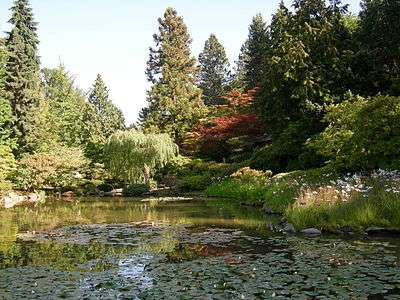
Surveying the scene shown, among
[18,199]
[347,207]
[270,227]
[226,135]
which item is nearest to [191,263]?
[270,227]

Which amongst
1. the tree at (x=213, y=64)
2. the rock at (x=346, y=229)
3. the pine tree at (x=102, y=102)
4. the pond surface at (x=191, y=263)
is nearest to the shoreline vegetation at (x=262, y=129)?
the rock at (x=346, y=229)

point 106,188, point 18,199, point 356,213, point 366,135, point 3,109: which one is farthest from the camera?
point 106,188

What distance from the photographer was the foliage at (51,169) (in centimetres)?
3356

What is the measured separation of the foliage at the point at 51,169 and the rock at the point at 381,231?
26623 millimetres

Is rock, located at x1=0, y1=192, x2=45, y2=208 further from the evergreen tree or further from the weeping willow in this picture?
the evergreen tree

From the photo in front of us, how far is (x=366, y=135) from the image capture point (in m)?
16.5

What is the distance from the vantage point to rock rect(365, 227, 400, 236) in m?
11.8

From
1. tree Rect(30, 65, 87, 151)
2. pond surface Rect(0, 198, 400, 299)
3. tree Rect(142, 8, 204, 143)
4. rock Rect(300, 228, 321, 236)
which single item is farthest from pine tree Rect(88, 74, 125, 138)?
rock Rect(300, 228, 321, 236)

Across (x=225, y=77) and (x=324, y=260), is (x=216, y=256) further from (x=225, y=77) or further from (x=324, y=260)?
(x=225, y=77)

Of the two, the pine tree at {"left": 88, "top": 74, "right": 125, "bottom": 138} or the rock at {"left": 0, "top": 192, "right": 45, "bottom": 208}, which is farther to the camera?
the pine tree at {"left": 88, "top": 74, "right": 125, "bottom": 138}

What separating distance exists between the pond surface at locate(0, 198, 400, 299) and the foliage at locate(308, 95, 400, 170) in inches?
193

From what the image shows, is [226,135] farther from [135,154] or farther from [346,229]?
[346,229]

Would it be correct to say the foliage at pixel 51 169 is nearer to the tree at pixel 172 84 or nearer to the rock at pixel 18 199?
the rock at pixel 18 199

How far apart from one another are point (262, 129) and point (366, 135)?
1937cm
